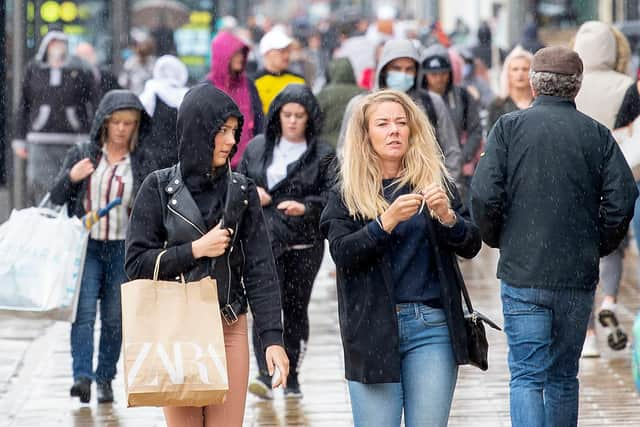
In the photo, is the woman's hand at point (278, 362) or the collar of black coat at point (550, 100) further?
the collar of black coat at point (550, 100)

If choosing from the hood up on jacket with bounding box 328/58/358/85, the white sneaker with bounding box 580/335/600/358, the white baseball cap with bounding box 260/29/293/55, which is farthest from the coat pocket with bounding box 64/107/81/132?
the white sneaker with bounding box 580/335/600/358

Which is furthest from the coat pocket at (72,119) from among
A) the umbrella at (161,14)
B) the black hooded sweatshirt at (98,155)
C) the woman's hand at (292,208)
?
the umbrella at (161,14)

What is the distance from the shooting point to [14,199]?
51.5 feet

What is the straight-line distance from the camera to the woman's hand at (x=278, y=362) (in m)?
5.40

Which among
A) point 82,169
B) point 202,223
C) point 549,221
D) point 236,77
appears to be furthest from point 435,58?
point 202,223

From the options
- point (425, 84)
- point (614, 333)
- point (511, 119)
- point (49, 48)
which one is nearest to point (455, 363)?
point (511, 119)

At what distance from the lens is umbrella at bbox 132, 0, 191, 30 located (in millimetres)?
33156

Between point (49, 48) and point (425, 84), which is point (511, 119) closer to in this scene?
point (425, 84)

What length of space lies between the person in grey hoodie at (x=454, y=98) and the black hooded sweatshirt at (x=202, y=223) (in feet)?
19.8

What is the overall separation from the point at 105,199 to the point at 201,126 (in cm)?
331

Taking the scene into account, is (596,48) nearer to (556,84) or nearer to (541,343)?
(556,84)

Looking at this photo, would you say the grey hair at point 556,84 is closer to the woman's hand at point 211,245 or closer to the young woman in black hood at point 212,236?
the young woman in black hood at point 212,236

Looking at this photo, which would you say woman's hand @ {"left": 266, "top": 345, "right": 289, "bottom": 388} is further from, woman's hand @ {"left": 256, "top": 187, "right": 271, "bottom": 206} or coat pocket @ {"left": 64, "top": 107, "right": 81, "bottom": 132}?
coat pocket @ {"left": 64, "top": 107, "right": 81, "bottom": 132}

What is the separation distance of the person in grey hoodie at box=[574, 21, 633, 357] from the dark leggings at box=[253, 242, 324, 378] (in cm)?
203
